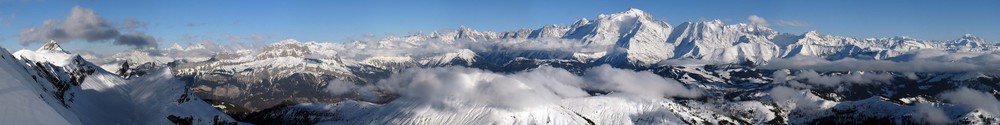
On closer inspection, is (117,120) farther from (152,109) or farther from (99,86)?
(99,86)

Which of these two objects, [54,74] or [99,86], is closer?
[54,74]

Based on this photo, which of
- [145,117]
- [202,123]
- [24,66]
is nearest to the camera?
[24,66]

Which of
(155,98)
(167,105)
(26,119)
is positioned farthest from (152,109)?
(26,119)

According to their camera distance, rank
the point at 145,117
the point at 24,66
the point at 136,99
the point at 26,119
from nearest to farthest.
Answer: the point at 26,119 → the point at 24,66 → the point at 145,117 → the point at 136,99

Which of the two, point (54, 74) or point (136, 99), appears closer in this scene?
point (54, 74)

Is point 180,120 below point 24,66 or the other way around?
below

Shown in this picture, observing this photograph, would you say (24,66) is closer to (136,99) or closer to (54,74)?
(54,74)

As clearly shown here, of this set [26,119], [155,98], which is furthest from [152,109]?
[26,119]

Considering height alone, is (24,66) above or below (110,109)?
above

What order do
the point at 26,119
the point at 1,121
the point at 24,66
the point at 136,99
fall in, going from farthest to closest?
the point at 136,99 → the point at 24,66 → the point at 26,119 → the point at 1,121
